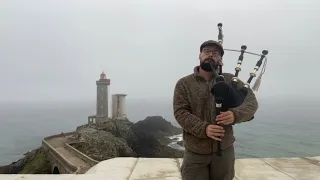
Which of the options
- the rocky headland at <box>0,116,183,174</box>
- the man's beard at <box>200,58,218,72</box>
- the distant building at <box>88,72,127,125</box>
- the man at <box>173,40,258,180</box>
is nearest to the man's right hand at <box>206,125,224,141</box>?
the man at <box>173,40,258,180</box>

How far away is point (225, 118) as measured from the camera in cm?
214

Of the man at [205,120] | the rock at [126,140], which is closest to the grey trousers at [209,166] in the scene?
the man at [205,120]

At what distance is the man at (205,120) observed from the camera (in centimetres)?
218

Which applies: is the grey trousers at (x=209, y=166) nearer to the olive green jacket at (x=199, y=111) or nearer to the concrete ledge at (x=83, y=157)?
the olive green jacket at (x=199, y=111)

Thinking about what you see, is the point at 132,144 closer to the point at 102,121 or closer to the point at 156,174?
the point at 102,121

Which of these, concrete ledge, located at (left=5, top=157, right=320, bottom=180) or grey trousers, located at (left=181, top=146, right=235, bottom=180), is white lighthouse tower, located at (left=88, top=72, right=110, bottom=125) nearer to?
concrete ledge, located at (left=5, top=157, right=320, bottom=180)

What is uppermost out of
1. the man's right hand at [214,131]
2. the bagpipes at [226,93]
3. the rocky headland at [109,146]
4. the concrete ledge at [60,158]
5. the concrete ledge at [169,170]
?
the bagpipes at [226,93]

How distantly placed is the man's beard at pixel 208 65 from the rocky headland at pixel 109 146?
3013 cm

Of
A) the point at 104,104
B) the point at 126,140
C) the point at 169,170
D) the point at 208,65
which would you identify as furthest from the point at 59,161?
the point at 208,65

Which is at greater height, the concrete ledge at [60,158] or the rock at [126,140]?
the concrete ledge at [60,158]

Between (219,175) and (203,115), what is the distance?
47 centimetres

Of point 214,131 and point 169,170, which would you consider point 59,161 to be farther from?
point 214,131

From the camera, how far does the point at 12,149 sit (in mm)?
62188

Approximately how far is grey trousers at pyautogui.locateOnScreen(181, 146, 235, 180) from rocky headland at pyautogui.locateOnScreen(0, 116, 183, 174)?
98.4 ft
